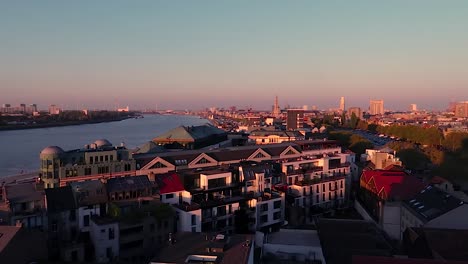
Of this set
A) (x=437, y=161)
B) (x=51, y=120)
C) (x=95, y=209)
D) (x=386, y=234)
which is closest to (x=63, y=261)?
(x=95, y=209)

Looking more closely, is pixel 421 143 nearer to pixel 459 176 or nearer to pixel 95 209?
pixel 459 176

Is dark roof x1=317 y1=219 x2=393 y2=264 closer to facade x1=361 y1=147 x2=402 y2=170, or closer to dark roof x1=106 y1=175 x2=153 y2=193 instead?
dark roof x1=106 y1=175 x2=153 y2=193

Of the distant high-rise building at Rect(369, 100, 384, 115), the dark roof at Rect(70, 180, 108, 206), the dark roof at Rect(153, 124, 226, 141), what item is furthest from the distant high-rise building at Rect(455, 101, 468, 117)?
the dark roof at Rect(70, 180, 108, 206)

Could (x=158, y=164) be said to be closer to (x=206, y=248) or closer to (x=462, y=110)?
(x=206, y=248)

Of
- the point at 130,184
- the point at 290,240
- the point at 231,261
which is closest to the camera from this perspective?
the point at 231,261

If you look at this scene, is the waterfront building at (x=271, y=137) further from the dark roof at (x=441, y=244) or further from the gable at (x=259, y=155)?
the dark roof at (x=441, y=244)
